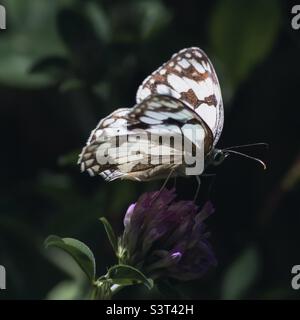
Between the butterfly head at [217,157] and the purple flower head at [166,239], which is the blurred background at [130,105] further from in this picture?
the purple flower head at [166,239]

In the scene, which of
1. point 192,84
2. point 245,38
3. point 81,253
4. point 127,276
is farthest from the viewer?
point 245,38

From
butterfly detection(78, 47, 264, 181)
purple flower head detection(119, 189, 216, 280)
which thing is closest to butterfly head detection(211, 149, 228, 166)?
butterfly detection(78, 47, 264, 181)

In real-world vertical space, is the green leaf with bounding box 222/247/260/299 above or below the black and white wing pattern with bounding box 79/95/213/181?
below

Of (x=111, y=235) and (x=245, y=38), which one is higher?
(x=245, y=38)

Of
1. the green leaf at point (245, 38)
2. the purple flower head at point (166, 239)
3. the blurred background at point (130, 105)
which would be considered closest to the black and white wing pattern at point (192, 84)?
the purple flower head at point (166, 239)

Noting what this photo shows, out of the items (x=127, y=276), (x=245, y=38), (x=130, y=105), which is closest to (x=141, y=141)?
(x=127, y=276)

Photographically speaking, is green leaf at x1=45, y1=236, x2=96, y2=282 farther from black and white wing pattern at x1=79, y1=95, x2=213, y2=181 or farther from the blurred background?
the blurred background

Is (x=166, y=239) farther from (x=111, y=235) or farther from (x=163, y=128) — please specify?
(x=163, y=128)

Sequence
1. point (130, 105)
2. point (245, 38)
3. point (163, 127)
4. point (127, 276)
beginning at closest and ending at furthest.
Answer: point (127, 276) → point (163, 127) → point (130, 105) → point (245, 38)
